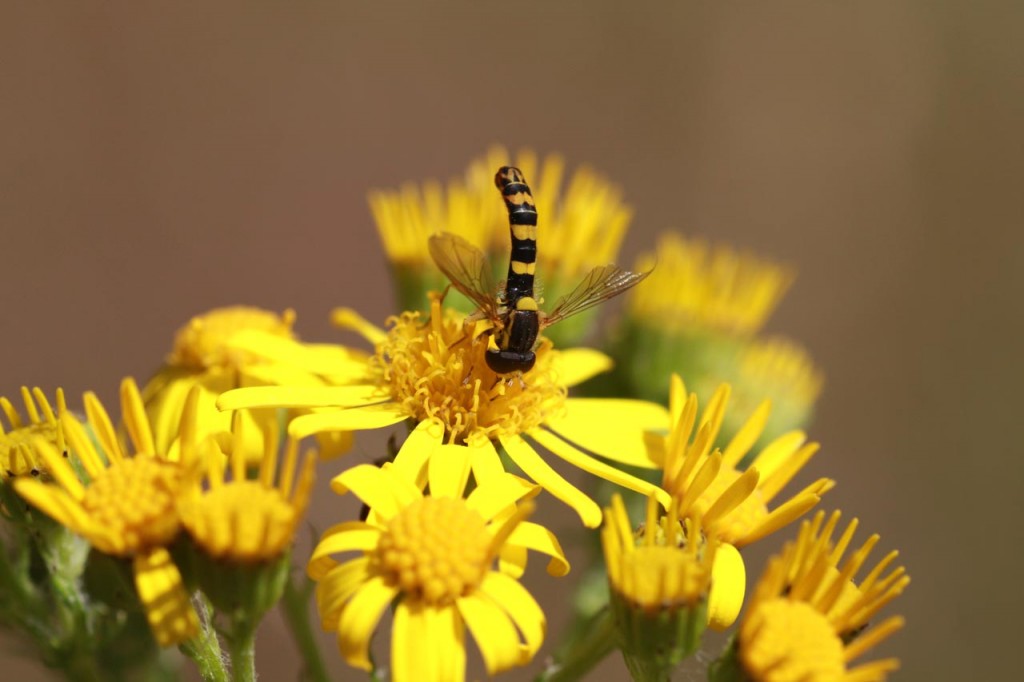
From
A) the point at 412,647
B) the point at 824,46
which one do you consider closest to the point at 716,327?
the point at 412,647

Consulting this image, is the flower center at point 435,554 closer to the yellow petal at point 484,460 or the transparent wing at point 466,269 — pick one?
the yellow petal at point 484,460

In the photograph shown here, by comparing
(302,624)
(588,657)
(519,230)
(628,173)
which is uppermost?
(628,173)

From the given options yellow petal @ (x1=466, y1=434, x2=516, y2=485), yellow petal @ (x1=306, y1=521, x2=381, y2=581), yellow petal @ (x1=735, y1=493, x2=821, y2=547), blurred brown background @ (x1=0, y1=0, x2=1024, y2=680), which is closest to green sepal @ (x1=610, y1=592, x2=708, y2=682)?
yellow petal @ (x1=735, y1=493, x2=821, y2=547)

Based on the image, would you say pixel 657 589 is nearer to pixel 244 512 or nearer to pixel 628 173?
pixel 244 512

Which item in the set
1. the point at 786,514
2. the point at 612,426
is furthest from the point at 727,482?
the point at 612,426

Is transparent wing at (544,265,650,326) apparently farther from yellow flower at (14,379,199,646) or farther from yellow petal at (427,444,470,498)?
yellow flower at (14,379,199,646)

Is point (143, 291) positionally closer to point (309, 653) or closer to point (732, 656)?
point (309, 653)
